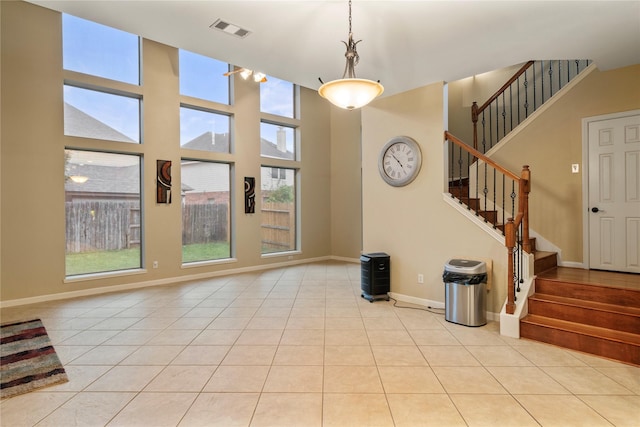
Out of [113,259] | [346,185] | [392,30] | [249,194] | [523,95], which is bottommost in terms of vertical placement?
[113,259]

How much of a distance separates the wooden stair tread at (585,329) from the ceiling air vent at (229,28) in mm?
4113

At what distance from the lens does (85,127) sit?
5211mm

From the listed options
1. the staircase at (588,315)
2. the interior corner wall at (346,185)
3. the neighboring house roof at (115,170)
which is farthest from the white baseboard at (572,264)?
the neighboring house roof at (115,170)

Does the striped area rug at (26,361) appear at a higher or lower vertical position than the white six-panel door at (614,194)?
lower

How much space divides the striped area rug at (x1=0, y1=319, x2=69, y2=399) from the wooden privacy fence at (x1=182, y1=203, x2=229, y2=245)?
2875 mm

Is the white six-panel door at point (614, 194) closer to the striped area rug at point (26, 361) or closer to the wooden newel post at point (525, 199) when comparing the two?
the wooden newel post at point (525, 199)

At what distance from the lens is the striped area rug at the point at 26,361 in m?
2.50

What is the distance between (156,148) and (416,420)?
5.76 m

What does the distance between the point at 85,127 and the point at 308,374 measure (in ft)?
17.4

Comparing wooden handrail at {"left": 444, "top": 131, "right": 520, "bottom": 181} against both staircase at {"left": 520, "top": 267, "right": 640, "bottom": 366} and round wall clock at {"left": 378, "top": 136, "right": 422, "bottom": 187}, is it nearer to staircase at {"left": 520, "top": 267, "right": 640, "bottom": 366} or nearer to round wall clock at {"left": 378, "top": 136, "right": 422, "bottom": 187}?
round wall clock at {"left": 378, "top": 136, "right": 422, "bottom": 187}

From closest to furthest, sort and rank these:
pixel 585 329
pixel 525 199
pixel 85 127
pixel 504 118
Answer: pixel 585 329
pixel 525 199
pixel 85 127
pixel 504 118

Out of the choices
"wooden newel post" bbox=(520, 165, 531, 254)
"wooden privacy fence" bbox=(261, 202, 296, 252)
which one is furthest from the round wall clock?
"wooden privacy fence" bbox=(261, 202, 296, 252)

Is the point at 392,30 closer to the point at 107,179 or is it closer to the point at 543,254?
the point at 543,254

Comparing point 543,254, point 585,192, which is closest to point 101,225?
point 543,254
